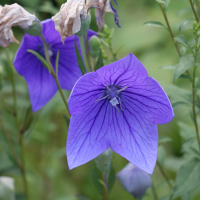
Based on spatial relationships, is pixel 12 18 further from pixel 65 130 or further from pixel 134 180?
pixel 65 130

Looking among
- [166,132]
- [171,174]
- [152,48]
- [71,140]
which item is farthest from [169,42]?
[71,140]

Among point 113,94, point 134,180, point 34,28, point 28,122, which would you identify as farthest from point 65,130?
point 34,28

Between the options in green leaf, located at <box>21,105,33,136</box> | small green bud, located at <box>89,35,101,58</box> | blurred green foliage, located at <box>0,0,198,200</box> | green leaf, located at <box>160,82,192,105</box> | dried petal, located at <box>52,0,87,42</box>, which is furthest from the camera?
blurred green foliage, located at <box>0,0,198,200</box>

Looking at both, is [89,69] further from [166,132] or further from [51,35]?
[166,132]

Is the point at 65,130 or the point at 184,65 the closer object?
the point at 184,65

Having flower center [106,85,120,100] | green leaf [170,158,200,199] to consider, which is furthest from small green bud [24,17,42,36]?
green leaf [170,158,200,199]

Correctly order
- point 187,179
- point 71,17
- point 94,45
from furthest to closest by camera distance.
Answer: point 187,179 < point 94,45 < point 71,17

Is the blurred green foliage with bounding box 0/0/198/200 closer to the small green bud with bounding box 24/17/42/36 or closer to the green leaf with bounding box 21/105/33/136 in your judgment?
the green leaf with bounding box 21/105/33/136

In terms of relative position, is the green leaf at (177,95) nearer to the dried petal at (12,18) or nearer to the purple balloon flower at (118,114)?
the purple balloon flower at (118,114)
